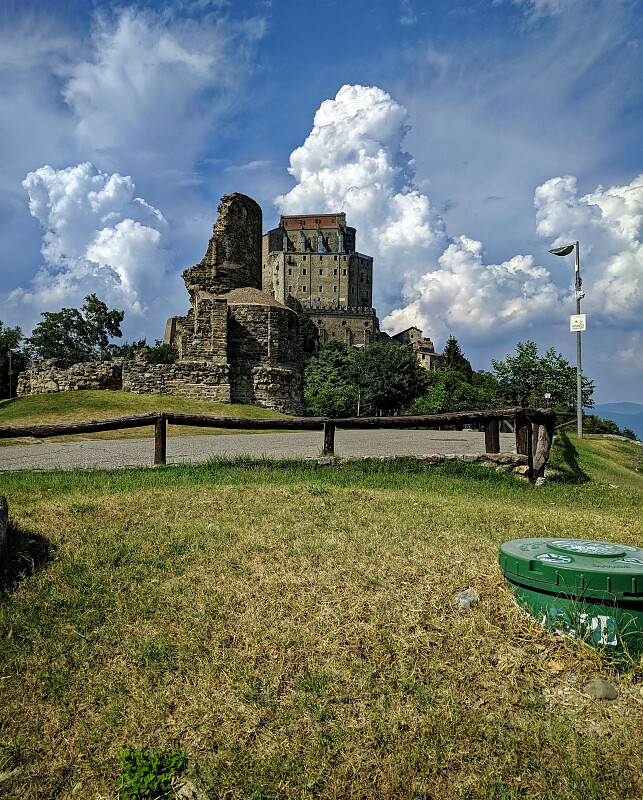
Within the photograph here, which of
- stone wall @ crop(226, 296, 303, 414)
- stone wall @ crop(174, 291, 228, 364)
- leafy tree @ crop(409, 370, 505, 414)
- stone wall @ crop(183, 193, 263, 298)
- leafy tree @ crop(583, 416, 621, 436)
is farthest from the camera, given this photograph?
leafy tree @ crop(583, 416, 621, 436)

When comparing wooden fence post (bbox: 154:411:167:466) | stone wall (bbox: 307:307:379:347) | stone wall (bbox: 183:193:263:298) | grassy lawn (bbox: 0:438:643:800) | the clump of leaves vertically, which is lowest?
the clump of leaves

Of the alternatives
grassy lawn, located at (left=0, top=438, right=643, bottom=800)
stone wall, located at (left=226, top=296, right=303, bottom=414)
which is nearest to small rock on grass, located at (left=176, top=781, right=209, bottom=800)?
grassy lawn, located at (left=0, top=438, right=643, bottom=800)

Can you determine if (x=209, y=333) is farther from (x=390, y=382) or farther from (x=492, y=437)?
(x=390, y=382)

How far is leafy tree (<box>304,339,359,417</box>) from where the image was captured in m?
51.2

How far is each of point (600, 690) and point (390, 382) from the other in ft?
165

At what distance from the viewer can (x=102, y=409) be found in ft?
75.4

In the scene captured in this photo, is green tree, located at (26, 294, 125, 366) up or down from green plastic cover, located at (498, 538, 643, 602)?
up

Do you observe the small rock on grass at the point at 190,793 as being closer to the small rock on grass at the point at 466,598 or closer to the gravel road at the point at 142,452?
the small rock on grass at the point at 466,598

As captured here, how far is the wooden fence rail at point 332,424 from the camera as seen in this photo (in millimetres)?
9930

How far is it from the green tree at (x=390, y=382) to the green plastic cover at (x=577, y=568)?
4914 centimetres

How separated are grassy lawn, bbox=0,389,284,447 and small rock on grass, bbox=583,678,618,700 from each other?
16.4 m

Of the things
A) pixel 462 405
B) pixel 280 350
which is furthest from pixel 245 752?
pixel 462 405

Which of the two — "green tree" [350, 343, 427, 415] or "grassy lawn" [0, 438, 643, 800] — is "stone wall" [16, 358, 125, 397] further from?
"green tree" [350, 343, 427, 415]

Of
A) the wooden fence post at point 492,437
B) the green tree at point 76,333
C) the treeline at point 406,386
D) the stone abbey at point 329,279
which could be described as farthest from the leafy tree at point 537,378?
the stone abbey at point 329,279
